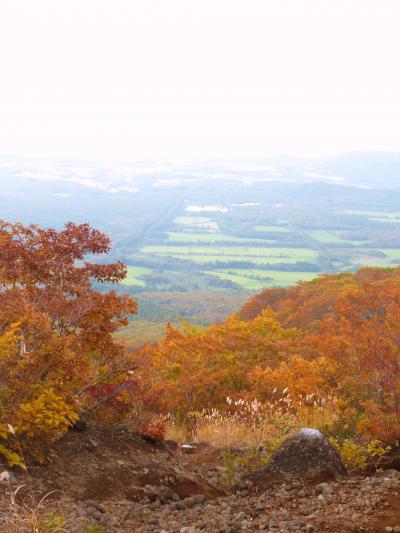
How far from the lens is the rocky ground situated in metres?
6.36

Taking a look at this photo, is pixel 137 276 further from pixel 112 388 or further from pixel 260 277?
pixel 112 388

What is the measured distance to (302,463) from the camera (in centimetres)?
871

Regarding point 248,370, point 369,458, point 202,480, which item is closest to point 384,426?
point 369,458

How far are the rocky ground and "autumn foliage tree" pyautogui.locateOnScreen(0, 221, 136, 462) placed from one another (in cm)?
67

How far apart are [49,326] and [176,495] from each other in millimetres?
3293

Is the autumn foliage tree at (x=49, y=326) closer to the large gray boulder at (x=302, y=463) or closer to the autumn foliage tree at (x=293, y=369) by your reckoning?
the large gray boulder at (x=302, y=463)

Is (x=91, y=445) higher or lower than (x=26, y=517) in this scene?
lower

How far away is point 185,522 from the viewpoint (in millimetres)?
7109

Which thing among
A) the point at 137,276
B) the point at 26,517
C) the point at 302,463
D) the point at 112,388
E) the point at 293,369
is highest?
the point at 26,517

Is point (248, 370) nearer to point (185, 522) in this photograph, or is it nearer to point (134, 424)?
point (134, 424)

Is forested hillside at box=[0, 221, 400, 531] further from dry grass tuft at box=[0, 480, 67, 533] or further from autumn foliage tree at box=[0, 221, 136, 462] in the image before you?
dry grass tuft at box=[0, 480, 67, 533]

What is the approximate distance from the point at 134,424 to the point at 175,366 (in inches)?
296

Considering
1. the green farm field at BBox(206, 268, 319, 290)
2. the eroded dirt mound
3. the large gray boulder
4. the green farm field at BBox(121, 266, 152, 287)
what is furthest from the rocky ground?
the green farm field at BBox(121, 266, 152, 287)

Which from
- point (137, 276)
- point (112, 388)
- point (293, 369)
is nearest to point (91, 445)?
point (112, 388)
